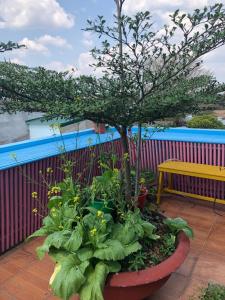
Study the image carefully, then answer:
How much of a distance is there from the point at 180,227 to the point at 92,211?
762 mm

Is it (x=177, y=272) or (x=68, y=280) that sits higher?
(x=68, y=280)

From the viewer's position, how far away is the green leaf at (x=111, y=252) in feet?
5.89

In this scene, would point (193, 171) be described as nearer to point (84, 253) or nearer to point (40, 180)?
point (40, 180)

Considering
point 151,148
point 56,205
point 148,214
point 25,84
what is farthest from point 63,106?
point 151,148

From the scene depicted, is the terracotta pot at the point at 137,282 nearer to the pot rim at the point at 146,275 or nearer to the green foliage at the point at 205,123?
the pot rim at the point at 146,275

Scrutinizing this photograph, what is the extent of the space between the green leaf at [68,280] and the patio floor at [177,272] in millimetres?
555

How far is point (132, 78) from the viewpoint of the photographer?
73.0 inches

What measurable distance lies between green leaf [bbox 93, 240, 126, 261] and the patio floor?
23.8 inches

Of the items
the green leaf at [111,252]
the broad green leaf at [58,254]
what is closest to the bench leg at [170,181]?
the green leaf at [111,252]

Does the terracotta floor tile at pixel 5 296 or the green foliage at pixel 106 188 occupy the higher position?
the green foliage at pixel 106 188

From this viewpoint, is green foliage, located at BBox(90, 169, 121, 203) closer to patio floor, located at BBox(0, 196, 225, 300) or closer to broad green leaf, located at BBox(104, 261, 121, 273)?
broad green leaf, located at BBox(104, 261, 121, 273)

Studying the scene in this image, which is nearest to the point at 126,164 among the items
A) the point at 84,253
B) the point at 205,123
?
the point at 84,253

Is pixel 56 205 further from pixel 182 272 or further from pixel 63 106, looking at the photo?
pixel 182 272

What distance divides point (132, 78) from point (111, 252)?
3.88 feet
